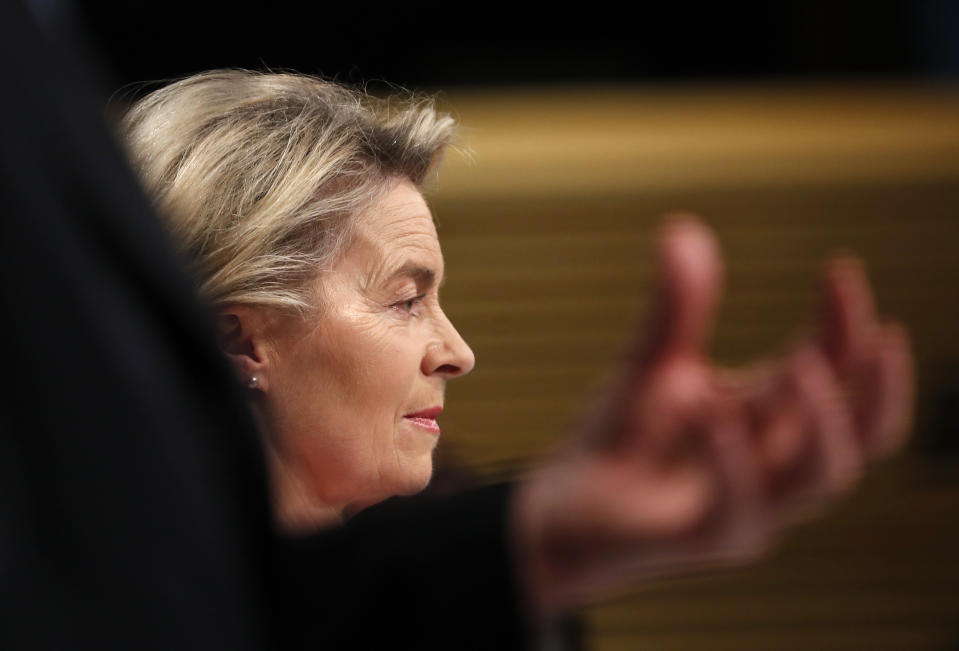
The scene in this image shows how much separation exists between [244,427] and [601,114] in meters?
5.32

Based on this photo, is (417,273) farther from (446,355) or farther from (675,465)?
(675,465)

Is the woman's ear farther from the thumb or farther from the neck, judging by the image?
the thumb

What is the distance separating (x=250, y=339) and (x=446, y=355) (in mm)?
156

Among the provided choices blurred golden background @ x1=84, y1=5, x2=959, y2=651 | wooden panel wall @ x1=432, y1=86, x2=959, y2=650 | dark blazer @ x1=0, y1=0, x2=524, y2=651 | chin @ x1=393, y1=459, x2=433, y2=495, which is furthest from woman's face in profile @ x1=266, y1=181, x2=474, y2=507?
wooden panel wall @ x1=432, y1=86, x2=959, y2=650

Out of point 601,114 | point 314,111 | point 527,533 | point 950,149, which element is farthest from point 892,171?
point 527,533

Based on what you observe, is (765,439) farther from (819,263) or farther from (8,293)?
(819,263)

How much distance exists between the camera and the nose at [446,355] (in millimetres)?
1021

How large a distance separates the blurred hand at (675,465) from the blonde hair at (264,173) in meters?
0.41

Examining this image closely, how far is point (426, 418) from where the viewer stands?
3.35 feet

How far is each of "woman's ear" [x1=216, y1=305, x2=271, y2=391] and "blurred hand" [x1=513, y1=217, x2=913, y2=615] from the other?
1.36ft

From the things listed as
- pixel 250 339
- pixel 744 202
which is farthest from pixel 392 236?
pixel 744 202

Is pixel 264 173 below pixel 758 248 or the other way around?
below

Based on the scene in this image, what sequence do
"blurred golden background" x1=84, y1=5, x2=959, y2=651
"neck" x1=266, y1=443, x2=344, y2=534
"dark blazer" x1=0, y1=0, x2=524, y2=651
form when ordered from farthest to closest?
"blurred golden background" x1=84, y1=5, x2=959, y2=651 < "neck" x1=266, y1=443, x2=344, y2=534 < "dark blazer" x1=0, y1=0, x2=524, y2=651

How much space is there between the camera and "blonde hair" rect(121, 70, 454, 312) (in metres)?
1.00
